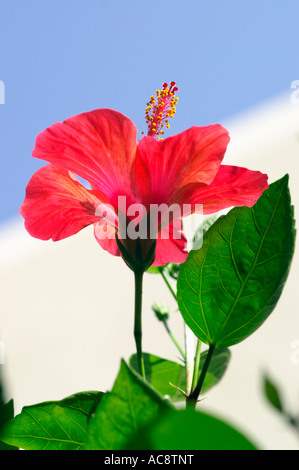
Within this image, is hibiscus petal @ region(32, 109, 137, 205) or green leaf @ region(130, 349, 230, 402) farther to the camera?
green leaf @ region(130, 349, 230, 402)

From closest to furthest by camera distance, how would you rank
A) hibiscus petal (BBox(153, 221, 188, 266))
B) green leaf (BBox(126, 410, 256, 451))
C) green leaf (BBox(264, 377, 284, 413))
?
green leaf (BBox(126, 410, 256, 451)) → green leaf (BBox(264, 377, 284, 413)) → hibiscus petal (BBox(153, 221, 188, 266))

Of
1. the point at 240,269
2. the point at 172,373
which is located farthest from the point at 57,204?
the point at 172,373

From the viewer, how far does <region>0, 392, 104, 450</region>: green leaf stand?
376 millimetres

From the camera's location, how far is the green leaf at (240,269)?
1.22 ft

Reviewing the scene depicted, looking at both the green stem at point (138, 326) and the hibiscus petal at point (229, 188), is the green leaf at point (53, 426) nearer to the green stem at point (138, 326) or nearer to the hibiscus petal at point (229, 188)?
the green stem at point (138, 326)

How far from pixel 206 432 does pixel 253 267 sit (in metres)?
0.22

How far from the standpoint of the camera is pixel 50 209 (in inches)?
18.2

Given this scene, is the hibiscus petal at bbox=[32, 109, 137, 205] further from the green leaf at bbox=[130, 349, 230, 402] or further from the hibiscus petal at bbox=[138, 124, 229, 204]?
the green leaf at bbox=[130, 349, 230, 402]

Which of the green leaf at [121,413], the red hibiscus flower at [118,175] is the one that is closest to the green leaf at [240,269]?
the red hibiscus flower at [118,175]

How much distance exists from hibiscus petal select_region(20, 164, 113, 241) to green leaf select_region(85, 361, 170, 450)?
0.69 feet

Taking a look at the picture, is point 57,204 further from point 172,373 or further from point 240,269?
point 172,373

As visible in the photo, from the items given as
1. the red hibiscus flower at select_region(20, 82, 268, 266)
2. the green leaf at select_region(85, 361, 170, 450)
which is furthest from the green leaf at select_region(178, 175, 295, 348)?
the green leaf at select_region(85, 361, 170, 450)

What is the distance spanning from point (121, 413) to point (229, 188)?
0.24 metres
